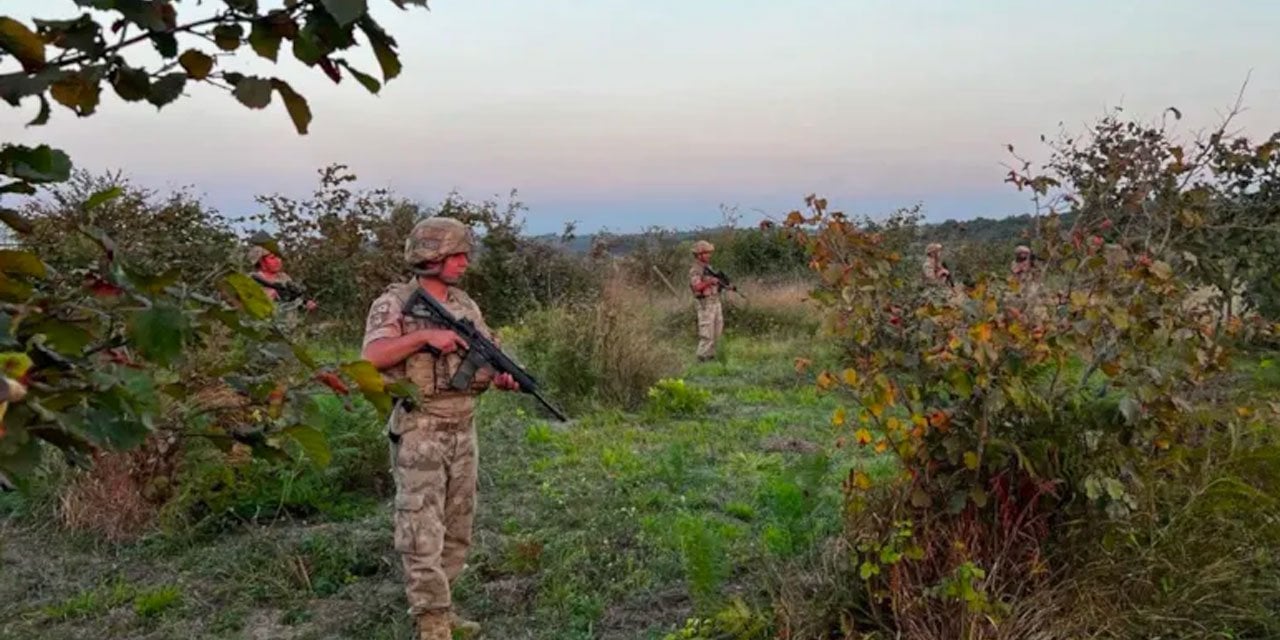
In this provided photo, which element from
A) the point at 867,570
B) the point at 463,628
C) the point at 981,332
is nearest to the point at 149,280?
the point at 981,332

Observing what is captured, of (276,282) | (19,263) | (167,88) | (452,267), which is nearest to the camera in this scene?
(19,263)

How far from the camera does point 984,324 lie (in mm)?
2863

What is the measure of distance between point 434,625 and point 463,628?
21 centimetres

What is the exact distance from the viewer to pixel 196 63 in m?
1.14

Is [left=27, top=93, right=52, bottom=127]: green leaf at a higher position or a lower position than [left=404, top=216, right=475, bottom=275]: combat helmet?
higher

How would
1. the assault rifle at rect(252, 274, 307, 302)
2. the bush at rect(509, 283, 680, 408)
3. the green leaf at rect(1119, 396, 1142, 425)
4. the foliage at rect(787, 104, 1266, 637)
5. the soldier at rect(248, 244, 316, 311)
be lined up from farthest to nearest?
the bush at rect(509, 283, 680, 408)
the assault rifle at rect(252, 274, 307, 302)
the soldier at rect(248, 244, 316, 311)
the foliage at rect(787, 104, 1266, 637)
the green leaf at rect(1119, 396, 1142, 425)

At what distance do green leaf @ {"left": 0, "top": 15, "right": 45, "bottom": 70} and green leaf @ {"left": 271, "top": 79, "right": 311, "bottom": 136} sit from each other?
0.83ft

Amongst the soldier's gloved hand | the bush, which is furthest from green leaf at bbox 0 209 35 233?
the bush

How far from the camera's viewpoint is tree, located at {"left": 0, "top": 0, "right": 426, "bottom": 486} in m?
0.97

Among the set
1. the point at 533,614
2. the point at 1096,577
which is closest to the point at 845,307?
the point at 1096,577

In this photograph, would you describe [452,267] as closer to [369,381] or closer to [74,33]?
[369,381]

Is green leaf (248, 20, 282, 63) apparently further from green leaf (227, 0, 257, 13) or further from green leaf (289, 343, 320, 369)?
green leaf (289, 343, 320, 369)

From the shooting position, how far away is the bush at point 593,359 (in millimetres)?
9109

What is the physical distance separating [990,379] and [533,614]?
227cm
